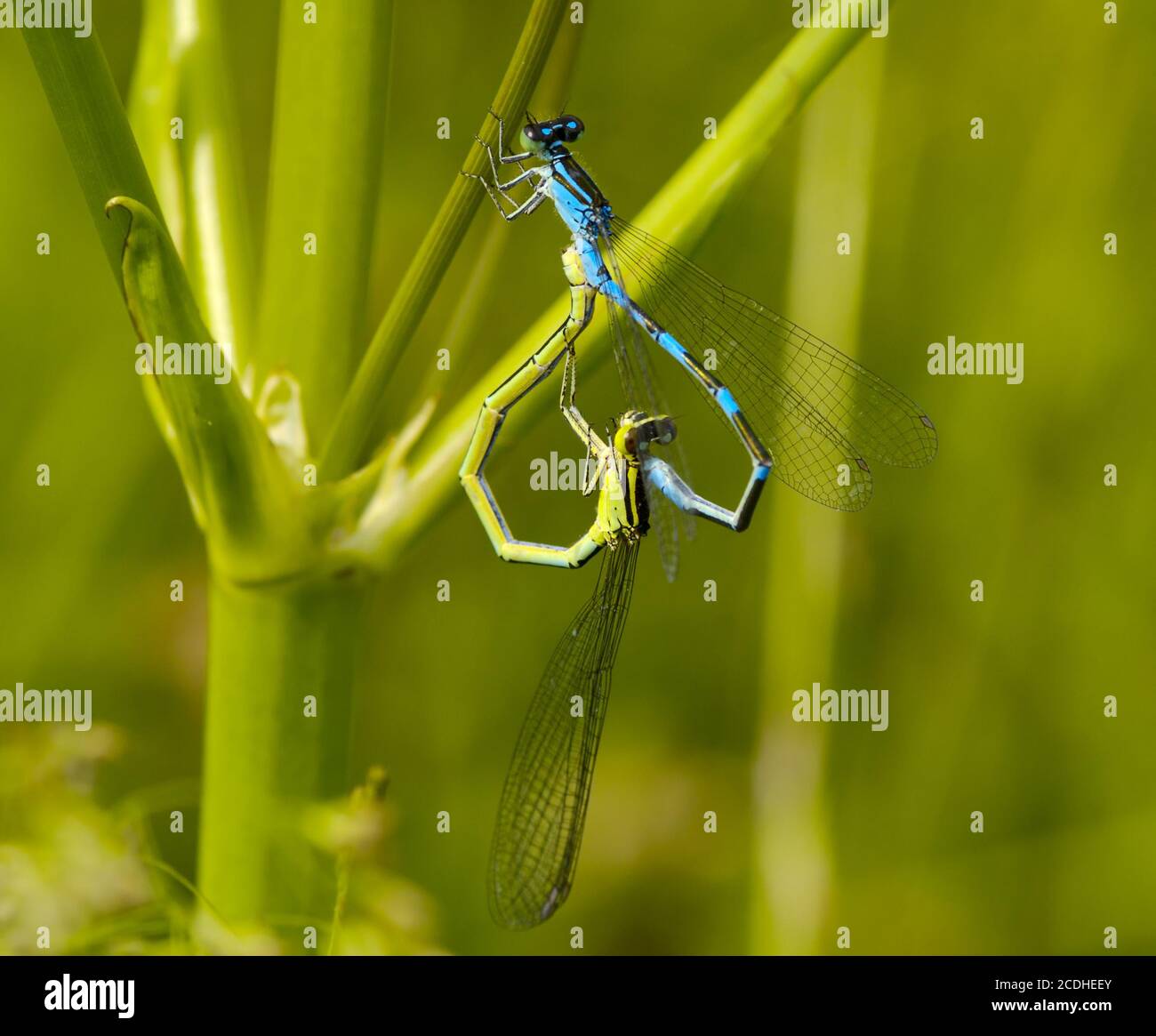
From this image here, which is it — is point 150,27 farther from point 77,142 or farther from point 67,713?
point 67,713

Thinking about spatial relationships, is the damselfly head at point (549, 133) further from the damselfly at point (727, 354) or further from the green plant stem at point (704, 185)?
the green plant stem at point (704, 185)

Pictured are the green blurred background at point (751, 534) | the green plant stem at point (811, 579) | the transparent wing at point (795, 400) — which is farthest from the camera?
the green blurred background at point (751, 534)

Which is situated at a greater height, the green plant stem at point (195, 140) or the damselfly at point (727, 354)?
the green plant stem at point (195, 140)

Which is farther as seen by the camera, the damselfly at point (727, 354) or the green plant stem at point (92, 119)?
the damselfly at point (727, 354)

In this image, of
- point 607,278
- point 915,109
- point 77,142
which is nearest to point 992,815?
point 915,109

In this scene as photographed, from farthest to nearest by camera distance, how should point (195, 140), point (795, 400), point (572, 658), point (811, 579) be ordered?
point (811, 579) → point (795, 400) → point (572, 658) → point (195, 140)

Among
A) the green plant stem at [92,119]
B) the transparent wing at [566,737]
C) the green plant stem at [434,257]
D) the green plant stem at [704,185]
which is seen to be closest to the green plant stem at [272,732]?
the green plant stem at [704,185]

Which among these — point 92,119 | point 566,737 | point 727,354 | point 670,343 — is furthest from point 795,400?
point 92,119

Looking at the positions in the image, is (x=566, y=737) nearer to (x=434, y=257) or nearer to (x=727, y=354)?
(x=727, y=354)

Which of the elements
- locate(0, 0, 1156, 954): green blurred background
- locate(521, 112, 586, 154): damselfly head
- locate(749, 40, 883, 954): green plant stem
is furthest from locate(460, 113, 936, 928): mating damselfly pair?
locate(0, 0, 1156, 954): green blurred background
